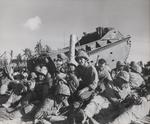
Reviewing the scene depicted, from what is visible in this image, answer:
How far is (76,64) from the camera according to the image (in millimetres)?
4051

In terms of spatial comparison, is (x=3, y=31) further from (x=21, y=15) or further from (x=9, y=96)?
(x=9, y=96)

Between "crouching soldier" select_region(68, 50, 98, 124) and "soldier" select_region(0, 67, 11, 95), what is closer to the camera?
"crouching soldier" select_region(68, 50, 98, 124)

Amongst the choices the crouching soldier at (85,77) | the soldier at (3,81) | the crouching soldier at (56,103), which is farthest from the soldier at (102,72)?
the soldier at (3,81)

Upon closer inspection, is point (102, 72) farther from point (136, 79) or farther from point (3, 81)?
point (3, 81)

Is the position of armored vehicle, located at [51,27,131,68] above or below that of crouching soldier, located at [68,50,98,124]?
above

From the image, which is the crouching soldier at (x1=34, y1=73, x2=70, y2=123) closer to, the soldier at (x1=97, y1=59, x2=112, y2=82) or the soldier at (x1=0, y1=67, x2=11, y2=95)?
the soldier at (x1=97, y1=59, x2=112, y2=82)

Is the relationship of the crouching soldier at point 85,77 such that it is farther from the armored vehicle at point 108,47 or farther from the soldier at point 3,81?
the soldier at point 3,81

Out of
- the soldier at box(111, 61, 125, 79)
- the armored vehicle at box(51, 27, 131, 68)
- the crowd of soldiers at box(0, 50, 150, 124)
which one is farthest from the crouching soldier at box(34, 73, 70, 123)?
the armored vehicle at box(51, 27, 131, 68)

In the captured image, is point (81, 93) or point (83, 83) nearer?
point (81, 93)

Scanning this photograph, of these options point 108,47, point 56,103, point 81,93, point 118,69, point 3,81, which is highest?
point 108,47

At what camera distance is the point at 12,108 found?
403cm

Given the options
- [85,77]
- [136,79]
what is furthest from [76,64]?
[136,79]

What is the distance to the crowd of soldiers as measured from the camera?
355cm

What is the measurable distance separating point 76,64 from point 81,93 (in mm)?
508
